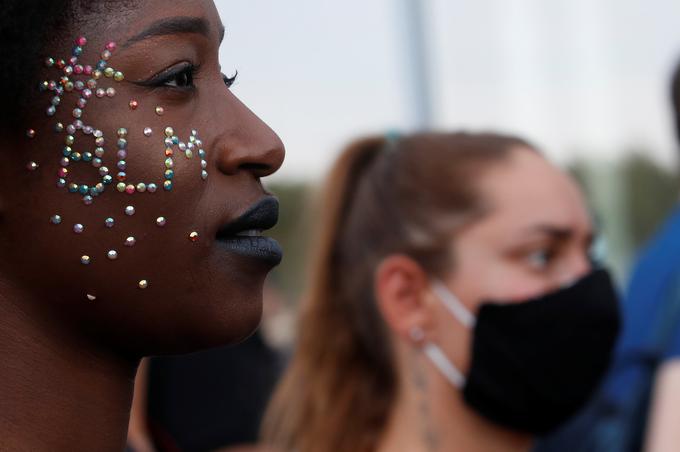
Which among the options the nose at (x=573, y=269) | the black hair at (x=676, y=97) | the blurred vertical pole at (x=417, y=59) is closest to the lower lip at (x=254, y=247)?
the nose at (x=573, y=269)

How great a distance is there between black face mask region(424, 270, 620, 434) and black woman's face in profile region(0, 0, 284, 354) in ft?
5.11

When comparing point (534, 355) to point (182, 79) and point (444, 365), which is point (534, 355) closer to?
point (444, 365)

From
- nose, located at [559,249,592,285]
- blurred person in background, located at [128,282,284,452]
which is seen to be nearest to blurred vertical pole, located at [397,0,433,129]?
blurred person in background, located at [128,282,284,452]

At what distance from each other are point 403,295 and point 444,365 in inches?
8.7

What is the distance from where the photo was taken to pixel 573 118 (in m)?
6.36

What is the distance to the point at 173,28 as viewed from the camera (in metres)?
1.41

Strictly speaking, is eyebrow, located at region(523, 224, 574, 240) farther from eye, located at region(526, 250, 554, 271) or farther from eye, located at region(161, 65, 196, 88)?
eye, located at region(161, 65, 196, 88)

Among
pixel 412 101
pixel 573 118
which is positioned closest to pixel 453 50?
pixel 412 101

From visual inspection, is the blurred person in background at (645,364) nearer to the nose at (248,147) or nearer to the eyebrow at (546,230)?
the eyebrow at (546,230)

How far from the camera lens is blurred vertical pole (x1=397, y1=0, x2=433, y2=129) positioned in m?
6.20

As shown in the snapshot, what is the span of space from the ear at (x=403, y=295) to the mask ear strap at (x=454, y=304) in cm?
3

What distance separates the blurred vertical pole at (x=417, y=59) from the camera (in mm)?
6199

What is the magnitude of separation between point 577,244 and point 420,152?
1.69 feet

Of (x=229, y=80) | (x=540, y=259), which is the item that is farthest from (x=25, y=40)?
(x=540, y=259)
